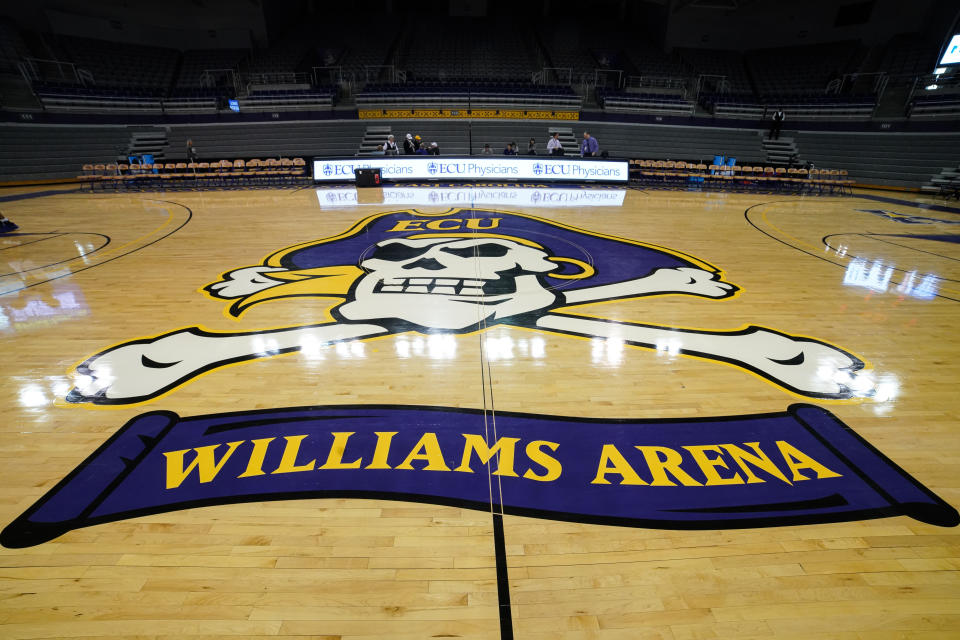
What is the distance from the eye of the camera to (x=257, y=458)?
2.67 meters

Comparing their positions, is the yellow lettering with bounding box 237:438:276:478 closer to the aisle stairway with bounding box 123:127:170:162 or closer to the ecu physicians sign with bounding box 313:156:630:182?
the ecu physicians sign with bounding box 313:156:630:182

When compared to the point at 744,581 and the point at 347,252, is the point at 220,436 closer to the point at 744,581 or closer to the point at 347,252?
the point at 744,581

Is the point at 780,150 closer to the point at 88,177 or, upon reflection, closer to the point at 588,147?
the point at 588,147

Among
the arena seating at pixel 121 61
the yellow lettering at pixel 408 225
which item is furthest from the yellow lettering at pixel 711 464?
the arena seating at pixel 121 61

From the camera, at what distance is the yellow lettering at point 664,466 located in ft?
8.25

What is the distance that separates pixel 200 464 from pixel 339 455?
872 mm

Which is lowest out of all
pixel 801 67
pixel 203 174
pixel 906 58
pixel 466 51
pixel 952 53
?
pixel 203 174

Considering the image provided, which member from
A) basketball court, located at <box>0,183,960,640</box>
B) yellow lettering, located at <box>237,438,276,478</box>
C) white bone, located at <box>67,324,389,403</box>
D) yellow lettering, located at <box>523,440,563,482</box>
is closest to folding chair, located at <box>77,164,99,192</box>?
basketball court, located at <box>0,183,960,640</box>

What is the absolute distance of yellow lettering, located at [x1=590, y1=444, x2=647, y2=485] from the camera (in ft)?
8.29

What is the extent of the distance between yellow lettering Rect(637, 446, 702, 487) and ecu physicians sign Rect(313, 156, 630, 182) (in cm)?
1257

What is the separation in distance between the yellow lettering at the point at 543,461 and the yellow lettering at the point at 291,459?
140 cm

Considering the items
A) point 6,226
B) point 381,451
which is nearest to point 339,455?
point 381,451

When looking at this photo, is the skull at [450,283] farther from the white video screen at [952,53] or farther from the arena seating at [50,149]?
the white video screen at [952,53]

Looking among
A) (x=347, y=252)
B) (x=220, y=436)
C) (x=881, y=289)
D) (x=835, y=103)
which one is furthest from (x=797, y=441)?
(x=835, y=103)
